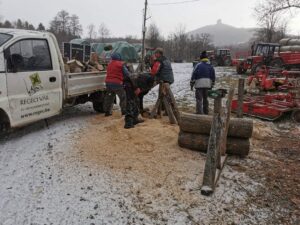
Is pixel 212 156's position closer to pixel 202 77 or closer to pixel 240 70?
pixel 202 77

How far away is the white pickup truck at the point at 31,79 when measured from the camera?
554 centimetres

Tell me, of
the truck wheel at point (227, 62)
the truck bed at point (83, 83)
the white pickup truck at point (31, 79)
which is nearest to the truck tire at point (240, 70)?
the truck wheel at point (227, 62)

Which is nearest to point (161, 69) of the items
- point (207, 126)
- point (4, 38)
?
point (207, 126)

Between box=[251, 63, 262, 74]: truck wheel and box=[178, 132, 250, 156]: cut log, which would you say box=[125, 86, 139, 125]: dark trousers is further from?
box=[251, 63, 262, 74]: truck wheel

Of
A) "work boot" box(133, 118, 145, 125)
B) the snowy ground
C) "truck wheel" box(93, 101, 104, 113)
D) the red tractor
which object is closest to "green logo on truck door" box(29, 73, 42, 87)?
the snowy ground

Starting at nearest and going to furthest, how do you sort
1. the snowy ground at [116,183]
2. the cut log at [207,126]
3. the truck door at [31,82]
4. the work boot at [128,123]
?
the snowy ground at [116,183], the cut log at [207,126], the truck door at [31,82], the work boot at [128,123]

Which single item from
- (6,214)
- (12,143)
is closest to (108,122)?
(12,143)

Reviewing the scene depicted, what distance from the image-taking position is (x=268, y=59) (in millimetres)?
24078

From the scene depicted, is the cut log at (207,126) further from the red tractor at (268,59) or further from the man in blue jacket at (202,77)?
the red tractor at (268,59)

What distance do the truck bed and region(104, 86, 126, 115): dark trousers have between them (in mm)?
387

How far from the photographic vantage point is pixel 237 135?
18.3ft

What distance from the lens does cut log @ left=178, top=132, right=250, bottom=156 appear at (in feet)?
18.2

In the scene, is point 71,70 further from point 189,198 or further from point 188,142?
point 189,198

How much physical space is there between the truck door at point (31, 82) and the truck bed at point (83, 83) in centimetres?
30
